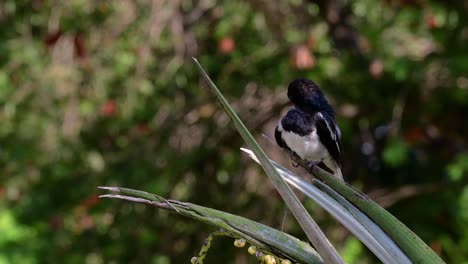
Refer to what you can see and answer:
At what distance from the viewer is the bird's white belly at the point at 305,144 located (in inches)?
101

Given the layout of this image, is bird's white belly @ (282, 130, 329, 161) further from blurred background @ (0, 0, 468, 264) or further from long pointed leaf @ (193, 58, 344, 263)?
blurred background @ (0, 0, 468, 264)

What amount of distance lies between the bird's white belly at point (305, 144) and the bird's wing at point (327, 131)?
0.06 feet

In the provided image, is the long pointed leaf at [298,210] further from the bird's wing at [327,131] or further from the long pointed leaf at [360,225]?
the bird's wing at [327,131]

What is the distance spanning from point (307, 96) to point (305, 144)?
0.54 ft

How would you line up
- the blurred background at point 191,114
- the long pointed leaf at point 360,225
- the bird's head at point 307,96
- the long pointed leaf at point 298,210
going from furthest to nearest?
the blurred background at point 191,114, the bird's head at point 307,96, the long pointed leaf at point 360,225, the long pointed leaf at point 298,210

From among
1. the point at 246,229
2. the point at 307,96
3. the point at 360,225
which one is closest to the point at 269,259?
the point at 246,229

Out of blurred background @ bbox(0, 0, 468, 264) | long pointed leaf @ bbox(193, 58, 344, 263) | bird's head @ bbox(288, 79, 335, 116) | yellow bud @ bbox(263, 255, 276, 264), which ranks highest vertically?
long pointed leaf @ bbox(193, 58, 344, 263)

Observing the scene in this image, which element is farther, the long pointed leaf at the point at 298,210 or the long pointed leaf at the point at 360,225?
the long pointed leaf at the point at 360,225

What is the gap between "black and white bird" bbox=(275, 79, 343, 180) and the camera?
8.35ft

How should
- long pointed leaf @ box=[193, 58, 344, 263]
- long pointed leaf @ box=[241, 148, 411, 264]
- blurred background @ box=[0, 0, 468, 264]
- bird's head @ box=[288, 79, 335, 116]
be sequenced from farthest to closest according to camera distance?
blurred background @ box=[0, 0, 468, 264] < bird's head @ box=[288, 79, 335, 116] < long pointed leaf @ box=[241, 148, 411, 264] < long pointed leaf @ box=[193, 58, 344, 263]

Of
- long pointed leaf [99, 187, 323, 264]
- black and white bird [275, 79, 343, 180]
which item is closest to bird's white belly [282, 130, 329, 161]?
black and white bird [275, 79, 343, 180]

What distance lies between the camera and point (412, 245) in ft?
4.70

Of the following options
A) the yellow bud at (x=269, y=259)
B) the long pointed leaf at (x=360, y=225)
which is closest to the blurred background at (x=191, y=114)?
the long pointed leaf at (x=360, y=225)

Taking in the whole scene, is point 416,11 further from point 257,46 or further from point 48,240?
point 48,240
